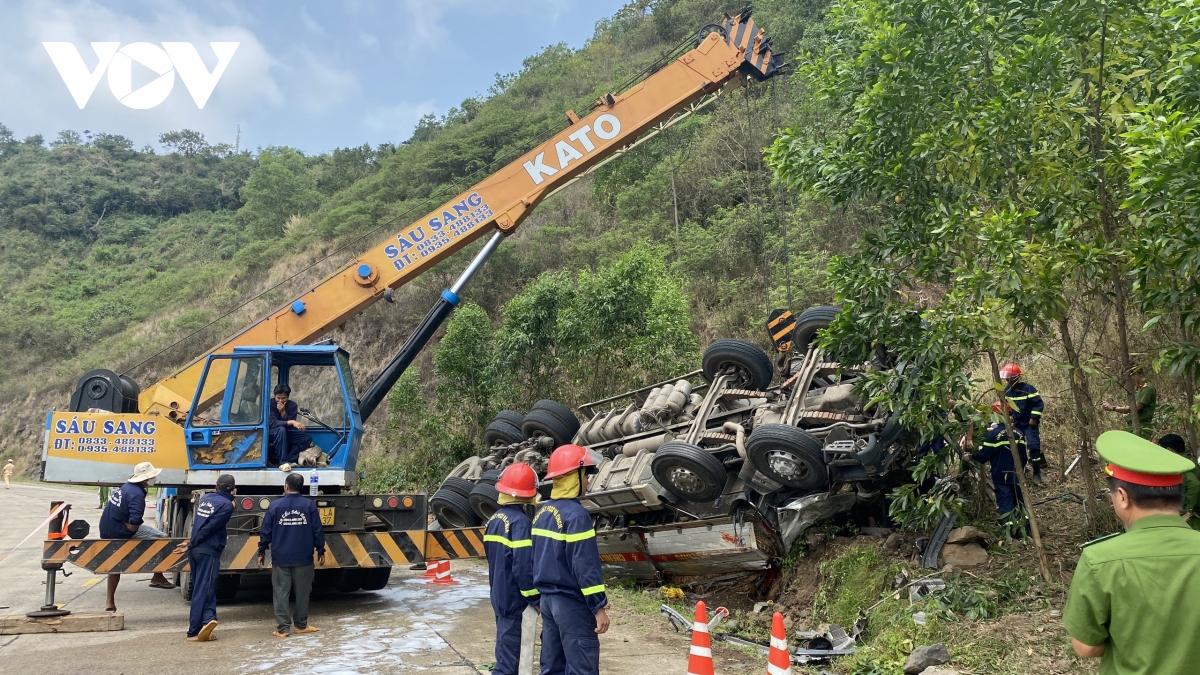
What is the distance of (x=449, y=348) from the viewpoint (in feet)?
58.4

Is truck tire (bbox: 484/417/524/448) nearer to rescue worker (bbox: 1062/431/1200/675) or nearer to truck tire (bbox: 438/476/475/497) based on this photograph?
truck tire (bbox: 438/476/475/497)

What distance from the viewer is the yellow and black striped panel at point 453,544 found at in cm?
900

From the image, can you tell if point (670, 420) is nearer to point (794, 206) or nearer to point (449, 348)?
point (449, 348)

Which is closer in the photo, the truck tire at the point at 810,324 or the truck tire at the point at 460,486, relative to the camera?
the truck tire at the point at 810,324

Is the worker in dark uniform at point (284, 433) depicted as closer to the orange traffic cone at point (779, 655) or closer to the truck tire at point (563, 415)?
the truck tire at point (563, 415)

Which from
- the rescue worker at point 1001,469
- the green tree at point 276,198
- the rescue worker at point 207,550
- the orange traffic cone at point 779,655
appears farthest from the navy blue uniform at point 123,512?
the green tree at point 276,198

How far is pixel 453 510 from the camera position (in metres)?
11.9

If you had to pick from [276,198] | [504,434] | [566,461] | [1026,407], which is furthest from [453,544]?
[276,198]

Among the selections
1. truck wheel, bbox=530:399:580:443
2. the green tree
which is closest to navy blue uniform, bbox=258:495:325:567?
truck wheel, bbox=530:399:580:443

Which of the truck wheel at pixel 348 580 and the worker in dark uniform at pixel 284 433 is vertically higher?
the worker in dark uniform at pixel 284 433

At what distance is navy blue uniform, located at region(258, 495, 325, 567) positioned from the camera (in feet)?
25.7

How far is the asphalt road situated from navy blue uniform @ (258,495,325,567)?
71 centimetres

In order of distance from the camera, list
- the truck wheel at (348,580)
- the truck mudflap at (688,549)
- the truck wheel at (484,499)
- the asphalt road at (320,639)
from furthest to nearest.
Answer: the truck wheel at (484,499) < the truck wheel at (348,580) < the truck mudflap at (688,549) < the asphalt road at (320,639)

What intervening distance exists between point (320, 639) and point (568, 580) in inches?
152
